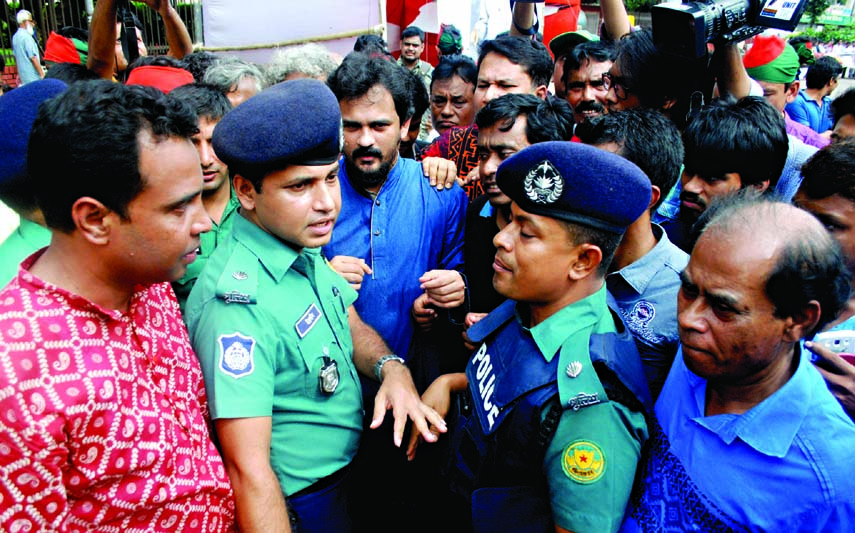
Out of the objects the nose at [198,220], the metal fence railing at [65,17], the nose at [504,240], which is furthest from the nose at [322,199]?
the metal fence railing at [65,17]

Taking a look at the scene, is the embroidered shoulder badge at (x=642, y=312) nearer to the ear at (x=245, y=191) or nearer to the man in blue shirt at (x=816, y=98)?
the ear at (x=245, y=191)

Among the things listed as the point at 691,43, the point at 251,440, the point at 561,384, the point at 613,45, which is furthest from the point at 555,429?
the point at 613,45

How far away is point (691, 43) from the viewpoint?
277 centimetres

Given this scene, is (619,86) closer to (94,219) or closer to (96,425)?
(94,219)

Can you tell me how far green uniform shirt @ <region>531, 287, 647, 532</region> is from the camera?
56.3 inches

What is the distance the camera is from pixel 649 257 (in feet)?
6.91

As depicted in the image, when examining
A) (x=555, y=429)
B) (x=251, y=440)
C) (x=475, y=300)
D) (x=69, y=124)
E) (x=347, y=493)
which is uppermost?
(x=69, y=124)

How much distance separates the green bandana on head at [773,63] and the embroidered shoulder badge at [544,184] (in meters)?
4.16

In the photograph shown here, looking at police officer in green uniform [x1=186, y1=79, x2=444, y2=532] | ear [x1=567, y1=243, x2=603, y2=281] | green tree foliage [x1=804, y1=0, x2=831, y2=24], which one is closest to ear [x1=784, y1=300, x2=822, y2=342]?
ear [x1=567, y1=243, x2=603, y2=281]

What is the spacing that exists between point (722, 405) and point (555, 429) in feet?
1.47

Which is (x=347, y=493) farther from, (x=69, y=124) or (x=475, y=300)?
(x=69, y=124)

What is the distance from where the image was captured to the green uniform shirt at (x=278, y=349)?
159cm

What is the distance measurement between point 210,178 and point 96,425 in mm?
1497

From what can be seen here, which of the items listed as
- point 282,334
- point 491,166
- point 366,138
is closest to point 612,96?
point 491,166
